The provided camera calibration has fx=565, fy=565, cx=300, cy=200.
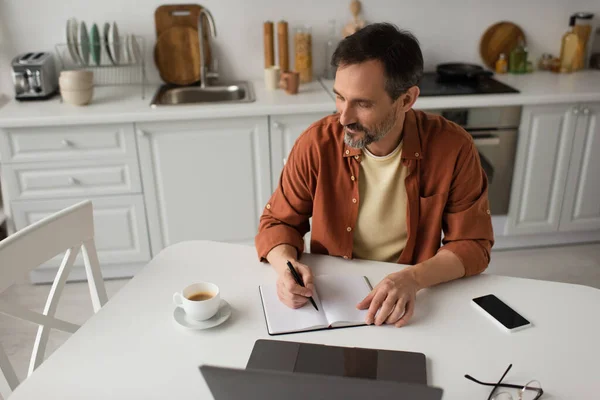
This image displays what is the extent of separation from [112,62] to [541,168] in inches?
86.8

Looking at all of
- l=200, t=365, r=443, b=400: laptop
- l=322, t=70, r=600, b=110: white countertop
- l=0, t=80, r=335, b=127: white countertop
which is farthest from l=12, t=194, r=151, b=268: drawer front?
l=200, t=365, r=443, b=400: laptop

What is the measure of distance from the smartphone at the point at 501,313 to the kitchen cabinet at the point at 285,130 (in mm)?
1477

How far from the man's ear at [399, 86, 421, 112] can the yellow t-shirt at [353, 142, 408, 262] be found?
111mm

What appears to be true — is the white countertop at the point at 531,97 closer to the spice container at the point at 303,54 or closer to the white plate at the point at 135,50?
the spice container at the point at 303,54

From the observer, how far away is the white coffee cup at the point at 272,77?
2762 millimetres

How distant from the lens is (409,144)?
1482 millimetres

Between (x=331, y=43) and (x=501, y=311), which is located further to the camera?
(x=331, y=43)

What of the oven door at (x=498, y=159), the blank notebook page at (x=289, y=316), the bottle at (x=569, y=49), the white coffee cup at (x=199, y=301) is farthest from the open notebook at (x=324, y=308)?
the bottle at (x=569, y=49)

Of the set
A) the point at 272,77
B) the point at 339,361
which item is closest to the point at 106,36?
the point at 272,77

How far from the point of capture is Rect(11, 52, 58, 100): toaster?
2650 mm

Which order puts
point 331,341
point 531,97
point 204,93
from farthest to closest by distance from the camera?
point 204,93, point 531,97, point 331,341

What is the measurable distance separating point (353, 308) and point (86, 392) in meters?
0.55

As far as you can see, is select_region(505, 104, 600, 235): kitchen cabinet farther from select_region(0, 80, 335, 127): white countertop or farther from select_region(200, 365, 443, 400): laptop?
select_region(200, 365, 443, 400): laptop

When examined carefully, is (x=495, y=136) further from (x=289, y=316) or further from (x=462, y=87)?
(x=289, y=316)
